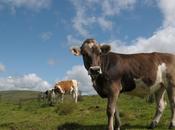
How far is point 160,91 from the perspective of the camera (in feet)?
52.4

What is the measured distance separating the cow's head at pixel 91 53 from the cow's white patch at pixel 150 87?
5.83 ft

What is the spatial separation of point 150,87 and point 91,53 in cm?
273

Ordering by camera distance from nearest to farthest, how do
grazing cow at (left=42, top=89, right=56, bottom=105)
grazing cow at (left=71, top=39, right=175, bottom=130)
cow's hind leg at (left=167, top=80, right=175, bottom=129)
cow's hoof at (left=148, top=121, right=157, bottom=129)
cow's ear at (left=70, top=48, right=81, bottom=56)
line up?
1. grazing cow at (left=71, top=39, right=175, bottom=130)
2. cow's ear at (left=70, top=48, right=81, bottom=56)
3. cow's hind leg at (left=167, top=80, right=175, bottom=129)
4. cow's hoof at (left=148, top=121, right=157, bottom=129)
5. grazing cow at (left=42, top=89, right=56, bottom=105)

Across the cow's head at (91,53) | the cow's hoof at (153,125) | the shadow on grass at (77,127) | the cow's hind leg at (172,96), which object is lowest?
the shadow on grass at (77,127)

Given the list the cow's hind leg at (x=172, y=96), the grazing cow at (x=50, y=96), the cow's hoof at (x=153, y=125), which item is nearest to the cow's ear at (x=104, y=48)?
the cow's hind leg at (x=172, y=96)

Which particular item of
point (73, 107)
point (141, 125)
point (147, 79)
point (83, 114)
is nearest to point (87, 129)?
point (141, 125)

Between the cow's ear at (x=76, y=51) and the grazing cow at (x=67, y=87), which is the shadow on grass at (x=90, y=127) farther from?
the grazing cow at (x=67, y=87)

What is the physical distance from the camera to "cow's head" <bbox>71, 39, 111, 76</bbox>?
1322 cm

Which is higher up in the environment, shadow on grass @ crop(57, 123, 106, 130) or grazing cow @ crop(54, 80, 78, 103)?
grazing cow @ crop(54, 80, 78, 103)

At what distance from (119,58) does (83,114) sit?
9.43 m

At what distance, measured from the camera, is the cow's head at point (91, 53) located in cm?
1322

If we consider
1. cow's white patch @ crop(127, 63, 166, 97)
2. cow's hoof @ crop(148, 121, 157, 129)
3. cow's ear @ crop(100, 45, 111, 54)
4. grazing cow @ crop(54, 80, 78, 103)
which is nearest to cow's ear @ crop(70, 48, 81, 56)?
cow's ear @ crop(100, 45, 111, 54)

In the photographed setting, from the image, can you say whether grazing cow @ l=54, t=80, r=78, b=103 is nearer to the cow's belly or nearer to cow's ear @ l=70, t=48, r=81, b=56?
the cow's belly

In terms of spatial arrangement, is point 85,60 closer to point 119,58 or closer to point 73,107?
point 119,58
